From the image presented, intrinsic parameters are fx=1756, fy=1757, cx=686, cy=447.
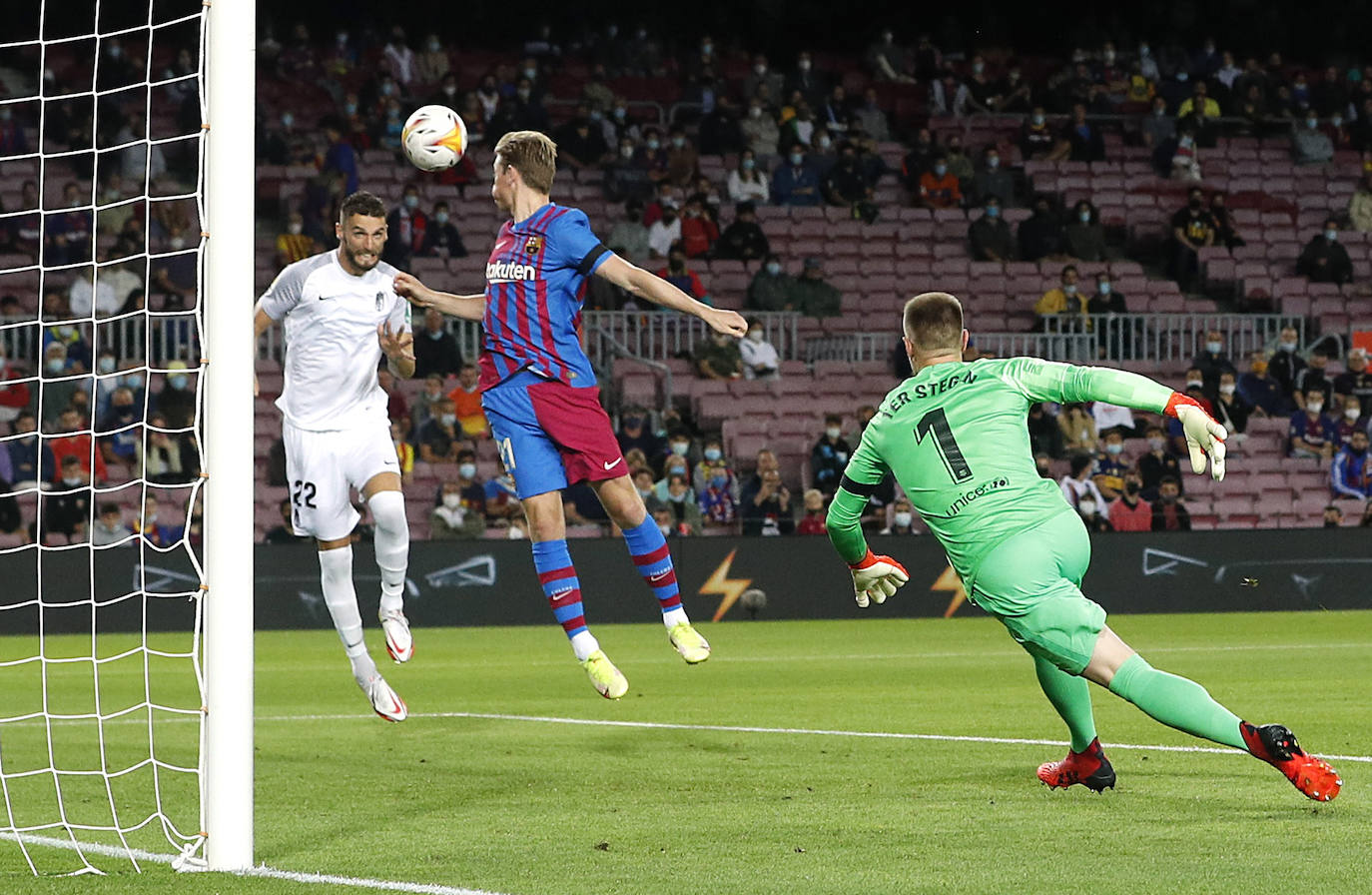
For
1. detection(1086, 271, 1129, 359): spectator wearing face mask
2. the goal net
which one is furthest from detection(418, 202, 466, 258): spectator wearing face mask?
detection(1086, 271, 1129, 359): spectator wearing face mask

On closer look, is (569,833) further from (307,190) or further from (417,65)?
(417,65)

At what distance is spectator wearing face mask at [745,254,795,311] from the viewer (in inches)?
862

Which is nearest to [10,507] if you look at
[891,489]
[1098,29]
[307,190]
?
[307,190]

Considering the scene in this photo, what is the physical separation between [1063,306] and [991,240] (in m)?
1.61

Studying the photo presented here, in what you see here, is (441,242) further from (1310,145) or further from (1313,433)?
(1310,145)

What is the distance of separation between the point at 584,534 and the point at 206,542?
12.9 metres

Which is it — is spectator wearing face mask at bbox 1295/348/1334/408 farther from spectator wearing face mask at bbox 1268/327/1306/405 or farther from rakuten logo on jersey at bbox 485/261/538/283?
rakuten logo on jersey at bbox 485/261/538/283

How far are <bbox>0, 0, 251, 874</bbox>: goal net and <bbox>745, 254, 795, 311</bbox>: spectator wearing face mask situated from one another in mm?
6730

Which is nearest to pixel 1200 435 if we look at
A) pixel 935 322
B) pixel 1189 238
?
pixel 935 322

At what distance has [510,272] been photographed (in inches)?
297

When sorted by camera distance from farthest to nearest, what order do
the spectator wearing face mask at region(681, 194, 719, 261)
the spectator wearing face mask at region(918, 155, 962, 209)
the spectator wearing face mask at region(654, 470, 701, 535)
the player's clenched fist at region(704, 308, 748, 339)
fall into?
the spectator wearing face mask at region(918, 155, 962, 209)
the spectator wearing face mask at region(681, 194, 719, 261)
the spectator wearing face mask at region(654, 470, 701, 535)
the player's clenched fist at region(704, 308, 748, 339)

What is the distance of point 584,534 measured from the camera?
722 inches

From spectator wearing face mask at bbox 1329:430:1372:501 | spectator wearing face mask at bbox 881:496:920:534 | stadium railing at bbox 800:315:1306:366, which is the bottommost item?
spectator wearing face mask at bbox 881:496:920:534

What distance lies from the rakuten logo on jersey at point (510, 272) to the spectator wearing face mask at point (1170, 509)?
12372 millimetres
